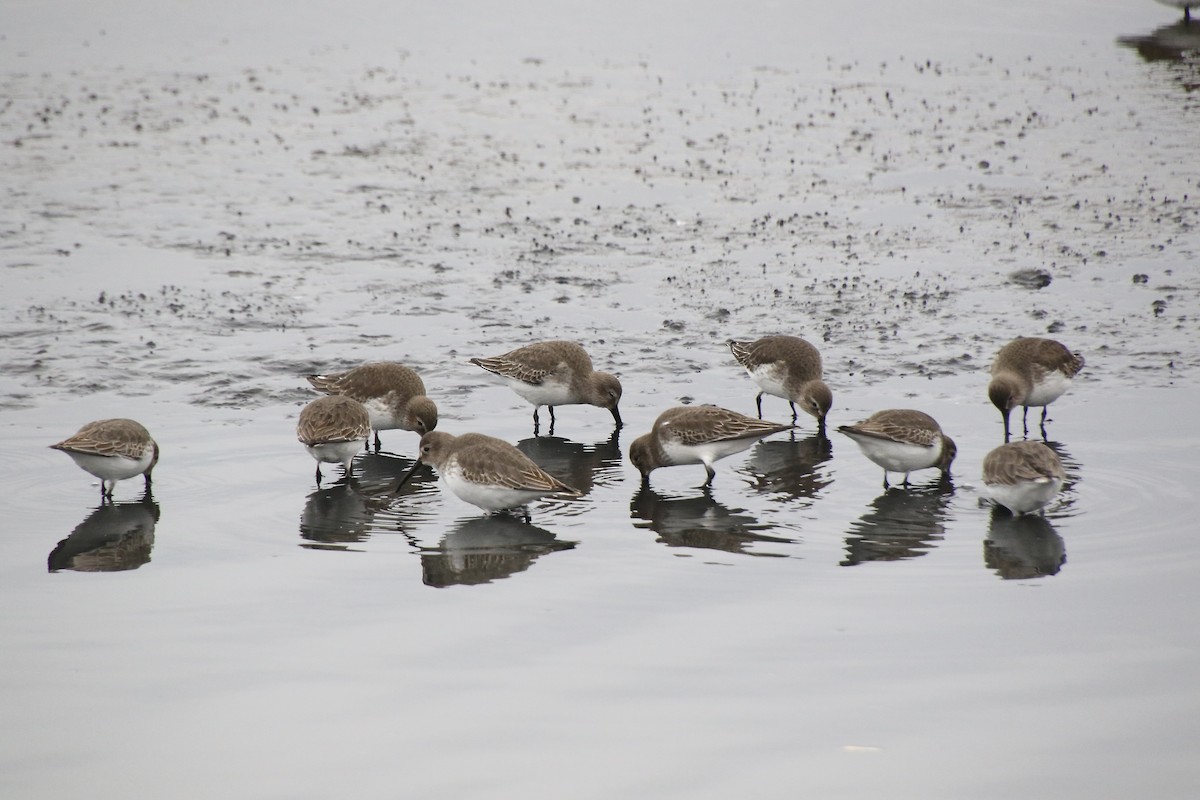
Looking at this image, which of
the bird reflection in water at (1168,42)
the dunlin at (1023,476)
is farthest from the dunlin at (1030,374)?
the bird reflection in water at (1168,42)

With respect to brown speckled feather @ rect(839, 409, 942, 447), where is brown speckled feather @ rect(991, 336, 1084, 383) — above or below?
above

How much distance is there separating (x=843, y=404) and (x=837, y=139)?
412 inches

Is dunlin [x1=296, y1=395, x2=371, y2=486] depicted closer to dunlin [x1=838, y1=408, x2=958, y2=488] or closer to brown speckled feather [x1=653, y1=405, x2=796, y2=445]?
brown speckled feather [x1=653, y1=405, x2=796, y2=445]

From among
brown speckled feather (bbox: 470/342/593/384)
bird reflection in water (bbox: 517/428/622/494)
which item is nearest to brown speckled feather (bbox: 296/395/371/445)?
bird reflection in water (bbox: 517/428/622/494)

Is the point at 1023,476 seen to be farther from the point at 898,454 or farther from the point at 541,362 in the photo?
the point at 541,362

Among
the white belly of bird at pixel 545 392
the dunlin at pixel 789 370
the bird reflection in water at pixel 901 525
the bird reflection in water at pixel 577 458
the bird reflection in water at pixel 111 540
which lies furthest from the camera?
the white belly of bird at pixel 545 392

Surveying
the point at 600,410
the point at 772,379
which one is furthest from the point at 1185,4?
the point at 600,410

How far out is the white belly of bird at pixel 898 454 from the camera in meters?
11.1

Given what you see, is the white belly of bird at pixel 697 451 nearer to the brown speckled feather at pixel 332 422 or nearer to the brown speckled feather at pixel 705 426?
the brown speckled feather at pixel 705 426

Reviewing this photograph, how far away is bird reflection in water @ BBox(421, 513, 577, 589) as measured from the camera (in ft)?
30.9

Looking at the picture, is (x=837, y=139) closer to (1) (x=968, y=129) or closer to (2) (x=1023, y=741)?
(1) (x=968, y=129)

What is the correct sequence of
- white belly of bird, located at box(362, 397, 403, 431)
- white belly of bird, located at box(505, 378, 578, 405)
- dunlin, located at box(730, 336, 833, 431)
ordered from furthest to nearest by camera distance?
white belly of bird, located at box(505, 378, 578, 405)
dunlin, located at box(730, 336, 833, 431)
white belly of bird, located at box(362, 397, 403, 431)

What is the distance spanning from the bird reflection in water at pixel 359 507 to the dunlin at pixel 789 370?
11.6ft

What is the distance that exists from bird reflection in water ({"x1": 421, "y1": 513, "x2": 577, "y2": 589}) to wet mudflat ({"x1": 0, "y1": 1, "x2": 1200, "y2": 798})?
5 centimetres
